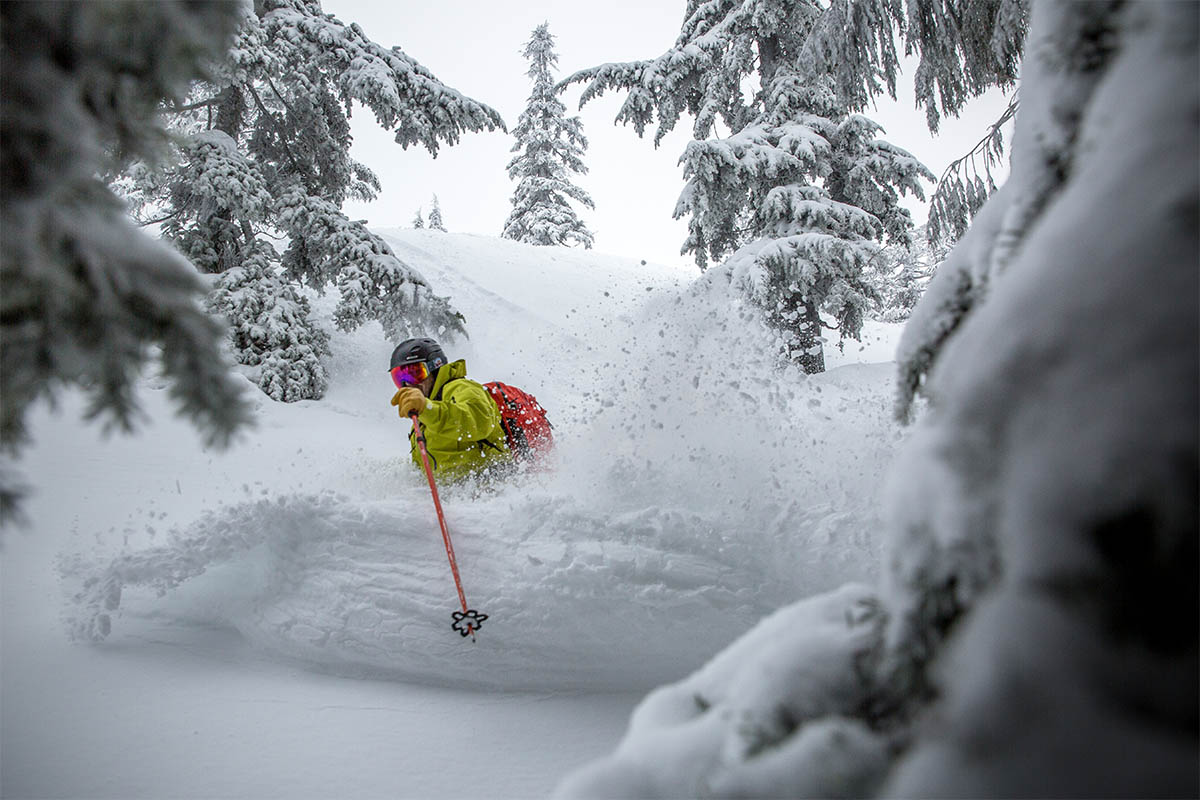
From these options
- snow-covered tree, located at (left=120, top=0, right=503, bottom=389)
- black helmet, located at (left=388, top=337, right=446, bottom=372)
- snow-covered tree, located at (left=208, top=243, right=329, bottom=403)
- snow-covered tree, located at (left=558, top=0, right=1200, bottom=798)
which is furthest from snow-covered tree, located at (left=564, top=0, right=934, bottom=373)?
snow-covered tree, located at (left=558, top=0, right=1200, bottom=798)

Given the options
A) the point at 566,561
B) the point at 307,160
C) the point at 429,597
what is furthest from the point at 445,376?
the point at 307,160

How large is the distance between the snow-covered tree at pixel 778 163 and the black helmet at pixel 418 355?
17.1ft

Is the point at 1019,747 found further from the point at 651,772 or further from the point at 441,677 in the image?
the point at 441,677

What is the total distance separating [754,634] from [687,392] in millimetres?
4164

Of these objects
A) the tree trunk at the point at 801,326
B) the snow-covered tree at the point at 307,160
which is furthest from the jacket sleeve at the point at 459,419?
the tree trunk at the point at 801,326

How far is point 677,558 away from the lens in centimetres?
438

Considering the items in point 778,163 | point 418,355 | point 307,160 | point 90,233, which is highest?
point 307,160

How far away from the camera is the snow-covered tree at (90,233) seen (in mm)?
804

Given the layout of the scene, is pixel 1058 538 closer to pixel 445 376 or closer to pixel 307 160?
pixel 445 376

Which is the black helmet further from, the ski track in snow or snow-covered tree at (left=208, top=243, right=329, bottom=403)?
snow-covered tree at (left=208, top=243, right=329, bottom=403)

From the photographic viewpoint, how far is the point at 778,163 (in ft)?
35.2

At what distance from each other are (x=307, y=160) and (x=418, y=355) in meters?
5.93

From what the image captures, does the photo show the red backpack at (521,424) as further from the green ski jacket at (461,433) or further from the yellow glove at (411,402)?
the yellow glove at (411,402)

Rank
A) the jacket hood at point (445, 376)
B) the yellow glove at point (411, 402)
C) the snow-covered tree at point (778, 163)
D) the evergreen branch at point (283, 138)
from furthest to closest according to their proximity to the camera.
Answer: the snow-covered tree at point (778, 163)
the evergreen branch at point (283, 138)
the jacket hood at point (445, 376)
the yellow glove at point (411, 402)
